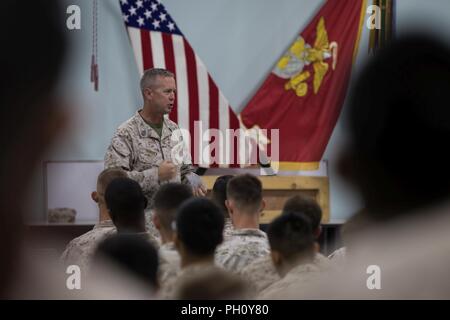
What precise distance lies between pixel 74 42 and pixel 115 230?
2.93 metres

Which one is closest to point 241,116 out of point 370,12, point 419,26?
point 370,12

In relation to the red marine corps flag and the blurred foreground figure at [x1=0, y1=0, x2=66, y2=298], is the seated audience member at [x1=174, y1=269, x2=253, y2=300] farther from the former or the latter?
the red marine corps flag

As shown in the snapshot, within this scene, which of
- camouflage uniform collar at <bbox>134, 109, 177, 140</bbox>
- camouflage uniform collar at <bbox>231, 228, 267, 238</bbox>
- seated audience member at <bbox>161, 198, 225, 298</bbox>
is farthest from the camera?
camouflage uniform collar at <bbox>134, 109, 177, 140</bbox>

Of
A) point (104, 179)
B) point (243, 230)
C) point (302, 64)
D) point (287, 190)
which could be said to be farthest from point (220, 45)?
point (243, 230)

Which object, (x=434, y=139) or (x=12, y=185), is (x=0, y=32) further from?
(x=434, y=139)

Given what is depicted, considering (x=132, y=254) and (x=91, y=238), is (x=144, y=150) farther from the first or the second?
(x=132, y=254)

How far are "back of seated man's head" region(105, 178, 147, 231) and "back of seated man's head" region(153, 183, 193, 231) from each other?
17 cm

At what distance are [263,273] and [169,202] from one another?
0.83 meters

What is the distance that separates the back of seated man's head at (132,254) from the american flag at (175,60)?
186 inches

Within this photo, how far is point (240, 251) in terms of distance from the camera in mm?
3016

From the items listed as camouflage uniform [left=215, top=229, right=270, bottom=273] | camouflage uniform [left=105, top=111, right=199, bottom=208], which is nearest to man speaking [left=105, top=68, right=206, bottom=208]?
camouflage uniform [left=105, top=111, right=199, bottom=208]

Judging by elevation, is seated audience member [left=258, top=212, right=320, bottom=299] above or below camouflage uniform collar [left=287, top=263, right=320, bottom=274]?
above

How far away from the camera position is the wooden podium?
268 inches

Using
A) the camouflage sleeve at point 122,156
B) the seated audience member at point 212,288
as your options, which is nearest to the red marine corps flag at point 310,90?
the camouflage sleeve at point 122,156
